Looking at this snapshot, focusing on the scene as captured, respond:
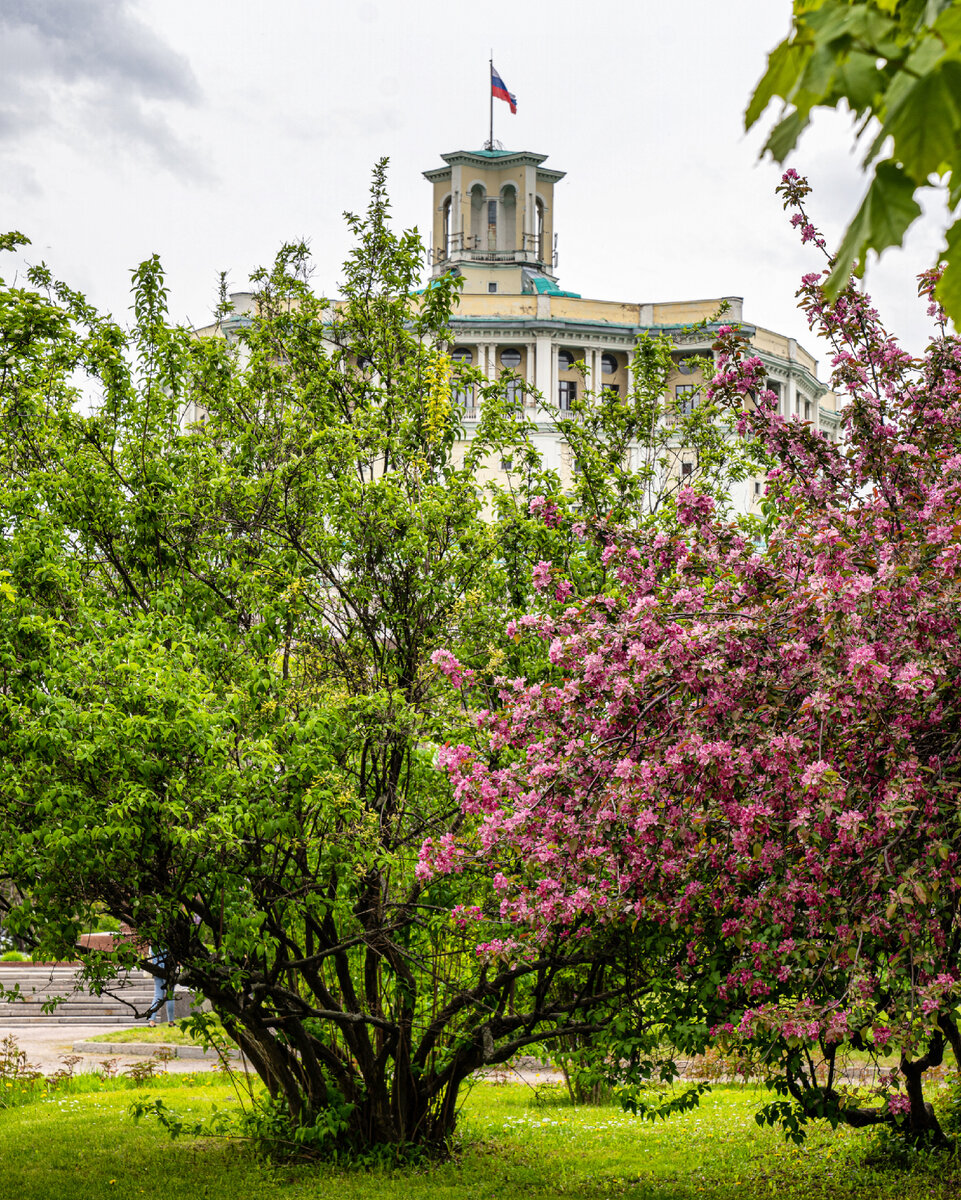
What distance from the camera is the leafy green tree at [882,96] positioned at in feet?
5.65

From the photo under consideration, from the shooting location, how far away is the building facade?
60.6 m

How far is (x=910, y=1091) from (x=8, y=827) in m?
7.08

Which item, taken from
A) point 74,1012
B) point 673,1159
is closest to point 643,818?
point 673,1159

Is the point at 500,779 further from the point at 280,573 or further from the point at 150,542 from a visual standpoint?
the point at 150,542

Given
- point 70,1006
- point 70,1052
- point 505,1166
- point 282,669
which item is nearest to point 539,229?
point 70,1006

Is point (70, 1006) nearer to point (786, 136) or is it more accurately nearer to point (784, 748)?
point (784, 748)

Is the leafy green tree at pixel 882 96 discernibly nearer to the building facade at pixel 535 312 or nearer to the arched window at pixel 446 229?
the building facade at pixel 535 312

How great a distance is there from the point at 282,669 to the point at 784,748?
565cm

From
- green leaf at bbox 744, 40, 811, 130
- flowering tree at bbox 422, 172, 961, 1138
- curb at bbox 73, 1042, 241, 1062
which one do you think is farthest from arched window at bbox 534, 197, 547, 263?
green leaf at bbox 744, 40, 811, 130

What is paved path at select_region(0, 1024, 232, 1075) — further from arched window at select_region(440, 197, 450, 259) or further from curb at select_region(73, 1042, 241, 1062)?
arched window at select_region(440, 197, 450, 259)

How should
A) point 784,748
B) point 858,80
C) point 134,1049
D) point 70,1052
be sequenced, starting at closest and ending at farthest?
point 858,80 → point 784,748 → point 134,1049 → point 70,1052

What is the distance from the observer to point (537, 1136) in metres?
13.3

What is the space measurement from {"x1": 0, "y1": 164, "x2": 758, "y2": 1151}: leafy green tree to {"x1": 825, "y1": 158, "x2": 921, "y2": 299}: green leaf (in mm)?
6107

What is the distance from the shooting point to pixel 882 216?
6.00ft
